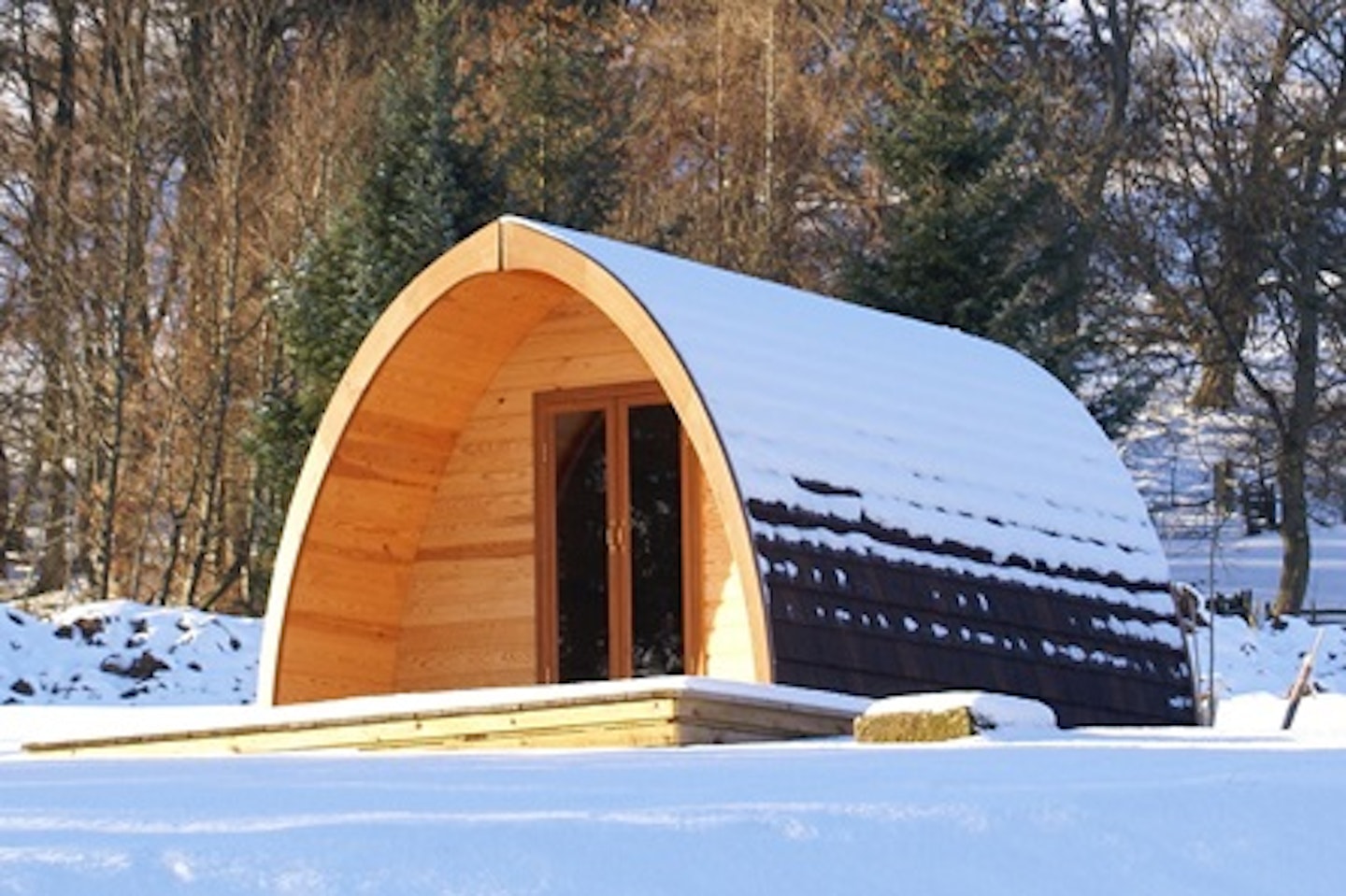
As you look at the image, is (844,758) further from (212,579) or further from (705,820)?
(212,579)

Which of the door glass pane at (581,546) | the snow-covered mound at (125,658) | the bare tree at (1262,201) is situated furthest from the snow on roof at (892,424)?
the bare tree at (1262,201)

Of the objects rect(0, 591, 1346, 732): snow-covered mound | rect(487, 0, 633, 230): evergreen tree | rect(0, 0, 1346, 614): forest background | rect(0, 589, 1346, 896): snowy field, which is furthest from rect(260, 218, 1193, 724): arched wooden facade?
rect(487, 0, 633, 230): evergreen tree

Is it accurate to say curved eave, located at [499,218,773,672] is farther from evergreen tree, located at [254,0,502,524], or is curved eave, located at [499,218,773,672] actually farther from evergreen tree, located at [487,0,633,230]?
evergreen tree, located at [487,0,633,230]

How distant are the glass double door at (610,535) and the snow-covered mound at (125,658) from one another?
437cm

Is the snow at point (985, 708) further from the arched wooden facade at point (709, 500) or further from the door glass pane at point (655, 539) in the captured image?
the door glass pane at point (655, 539)

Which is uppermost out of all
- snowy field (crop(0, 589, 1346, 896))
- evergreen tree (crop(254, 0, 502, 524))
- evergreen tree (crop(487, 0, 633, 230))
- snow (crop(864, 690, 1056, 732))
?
evergreen tree (crop(487, 0, 633, 230))

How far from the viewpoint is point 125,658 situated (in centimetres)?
1759

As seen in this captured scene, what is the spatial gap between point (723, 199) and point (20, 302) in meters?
7.63

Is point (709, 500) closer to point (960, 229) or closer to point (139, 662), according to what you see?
point (139, 662)

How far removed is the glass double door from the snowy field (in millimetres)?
5821

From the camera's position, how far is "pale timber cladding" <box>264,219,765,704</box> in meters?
13.0

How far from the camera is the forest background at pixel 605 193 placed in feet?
77.5

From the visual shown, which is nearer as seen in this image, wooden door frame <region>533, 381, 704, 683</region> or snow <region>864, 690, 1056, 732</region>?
snow <region>864, 690, 1056, 732</region>

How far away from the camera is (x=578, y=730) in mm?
9656
